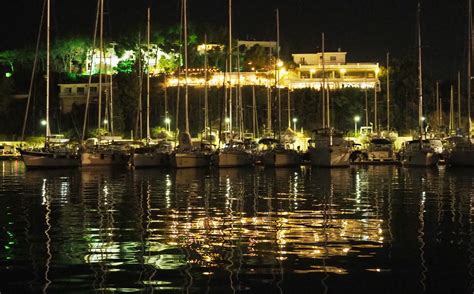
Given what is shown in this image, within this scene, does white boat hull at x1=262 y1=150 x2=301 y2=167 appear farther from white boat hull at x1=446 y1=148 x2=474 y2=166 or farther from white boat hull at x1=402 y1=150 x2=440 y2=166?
white boat hull at x1=446 y1=148 x2=474 y2=166

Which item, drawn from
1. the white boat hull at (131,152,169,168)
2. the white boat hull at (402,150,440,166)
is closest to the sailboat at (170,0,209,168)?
the white boat hull at (131,152,169,168)

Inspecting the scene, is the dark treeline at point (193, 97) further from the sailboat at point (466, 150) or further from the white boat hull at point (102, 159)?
the sailboat at point (466, 150)

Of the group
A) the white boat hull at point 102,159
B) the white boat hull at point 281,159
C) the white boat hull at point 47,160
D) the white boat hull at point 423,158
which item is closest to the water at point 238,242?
the white boat hull at point 47,160

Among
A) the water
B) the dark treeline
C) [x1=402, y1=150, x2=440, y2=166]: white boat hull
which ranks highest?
the dark treeline

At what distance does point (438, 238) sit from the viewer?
58.9 feet

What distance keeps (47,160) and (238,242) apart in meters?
43.2

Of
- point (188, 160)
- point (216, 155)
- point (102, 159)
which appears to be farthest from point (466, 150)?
point (102, 159)

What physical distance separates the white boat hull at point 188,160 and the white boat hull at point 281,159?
238 inches

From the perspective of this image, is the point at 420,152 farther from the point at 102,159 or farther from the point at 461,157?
the point at 102,159

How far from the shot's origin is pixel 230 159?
2347 inches

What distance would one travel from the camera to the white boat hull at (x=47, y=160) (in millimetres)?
56969

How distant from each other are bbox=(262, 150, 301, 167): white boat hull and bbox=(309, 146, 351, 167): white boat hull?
2468 mm

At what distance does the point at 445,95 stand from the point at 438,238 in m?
116

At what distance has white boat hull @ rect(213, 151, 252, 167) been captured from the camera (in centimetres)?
5922
